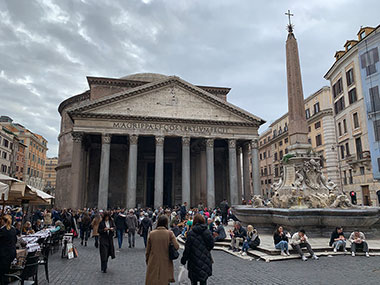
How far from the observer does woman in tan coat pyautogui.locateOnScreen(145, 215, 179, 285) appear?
391 centimetres

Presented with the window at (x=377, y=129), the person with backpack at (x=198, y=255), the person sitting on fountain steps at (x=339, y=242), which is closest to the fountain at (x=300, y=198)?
the person sitting on fountain steps at (x=339, y=242)

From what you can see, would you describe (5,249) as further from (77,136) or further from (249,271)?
(77,136)

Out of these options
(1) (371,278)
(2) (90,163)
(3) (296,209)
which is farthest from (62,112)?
(1) (371,278)

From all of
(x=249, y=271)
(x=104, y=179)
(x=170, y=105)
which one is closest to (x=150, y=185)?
(x=104, y=179)

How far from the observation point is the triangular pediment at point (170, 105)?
76.4 ft

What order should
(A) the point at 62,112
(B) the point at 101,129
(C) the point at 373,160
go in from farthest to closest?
(A) the point at 62,112, (B) the point at 101,129, (C) the point at 373,160

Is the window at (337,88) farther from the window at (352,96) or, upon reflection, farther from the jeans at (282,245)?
the jeans at (282,245)

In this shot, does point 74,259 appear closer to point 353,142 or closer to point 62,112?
point 353,142

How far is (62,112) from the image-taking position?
128 ft

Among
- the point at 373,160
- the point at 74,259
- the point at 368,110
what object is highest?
the point at 368,110

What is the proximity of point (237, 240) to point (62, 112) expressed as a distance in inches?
1428

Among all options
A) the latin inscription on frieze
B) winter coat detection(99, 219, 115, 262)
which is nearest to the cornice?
the latin inscription on frieze

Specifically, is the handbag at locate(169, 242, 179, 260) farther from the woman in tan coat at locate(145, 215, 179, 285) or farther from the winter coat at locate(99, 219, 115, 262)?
the winter coat at locate(99, 219, 115, 262)

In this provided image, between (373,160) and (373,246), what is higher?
(373,160)
